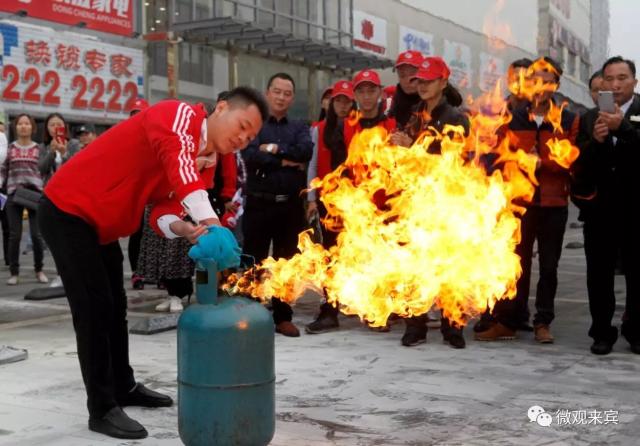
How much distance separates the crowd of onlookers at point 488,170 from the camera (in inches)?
240

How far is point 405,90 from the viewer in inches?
271

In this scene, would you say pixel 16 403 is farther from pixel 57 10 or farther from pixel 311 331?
pixel 57 10

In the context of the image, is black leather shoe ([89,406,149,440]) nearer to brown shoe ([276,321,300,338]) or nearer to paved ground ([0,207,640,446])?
paved ground ([0,207,640,446])

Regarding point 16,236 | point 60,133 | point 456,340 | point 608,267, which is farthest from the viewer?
point 60,133

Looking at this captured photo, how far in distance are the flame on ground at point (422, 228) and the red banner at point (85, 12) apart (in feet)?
41.6

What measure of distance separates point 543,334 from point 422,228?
5.16ft

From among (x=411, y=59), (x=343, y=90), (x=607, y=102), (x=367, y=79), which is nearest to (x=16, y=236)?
(x=343, y=90)

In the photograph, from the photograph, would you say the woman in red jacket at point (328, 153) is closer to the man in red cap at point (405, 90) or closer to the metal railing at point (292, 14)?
the man in red cap at point (405, 90)

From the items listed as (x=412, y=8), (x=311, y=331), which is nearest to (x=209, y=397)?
(x=311, y=331)

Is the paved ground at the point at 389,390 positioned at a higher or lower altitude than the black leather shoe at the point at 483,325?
lower

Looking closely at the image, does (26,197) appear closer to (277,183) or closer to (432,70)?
(277,183)

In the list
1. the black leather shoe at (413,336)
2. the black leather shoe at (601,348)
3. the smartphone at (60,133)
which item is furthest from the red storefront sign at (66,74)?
the black leather shoe at (601,348)

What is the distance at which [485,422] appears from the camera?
4281 mm

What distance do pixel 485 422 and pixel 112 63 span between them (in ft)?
54.9
